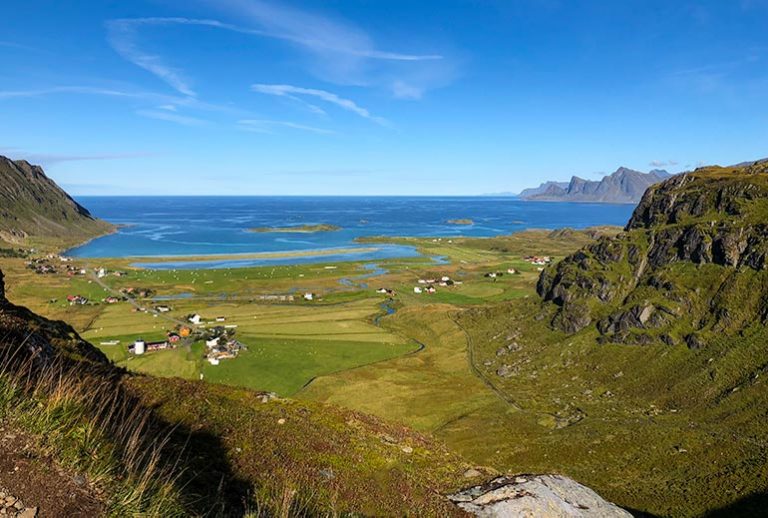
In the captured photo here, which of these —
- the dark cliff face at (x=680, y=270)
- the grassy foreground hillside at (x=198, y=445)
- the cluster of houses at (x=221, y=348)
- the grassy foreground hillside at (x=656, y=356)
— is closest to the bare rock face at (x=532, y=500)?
the grassy foreground hillside at (x=198, y=445)

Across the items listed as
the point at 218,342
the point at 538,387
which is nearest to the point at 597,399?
the point at 538,387

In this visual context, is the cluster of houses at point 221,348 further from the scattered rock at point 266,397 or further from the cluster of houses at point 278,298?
the scattered rock at point 266,397

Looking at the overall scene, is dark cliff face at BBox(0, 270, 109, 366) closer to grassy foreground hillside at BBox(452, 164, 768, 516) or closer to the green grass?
grassy foreground hillside at BBox(452, 164, 768, 516)

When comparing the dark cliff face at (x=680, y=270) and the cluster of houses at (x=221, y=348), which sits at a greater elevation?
the dark cliff face at (x=680, y=270)

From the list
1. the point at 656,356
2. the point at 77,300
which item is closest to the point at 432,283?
the point at 656,356

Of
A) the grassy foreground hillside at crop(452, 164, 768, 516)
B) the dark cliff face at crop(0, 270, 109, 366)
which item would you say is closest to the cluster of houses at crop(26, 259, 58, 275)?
the grassy foreground hillside at crop(452, 164, 768, 516)
